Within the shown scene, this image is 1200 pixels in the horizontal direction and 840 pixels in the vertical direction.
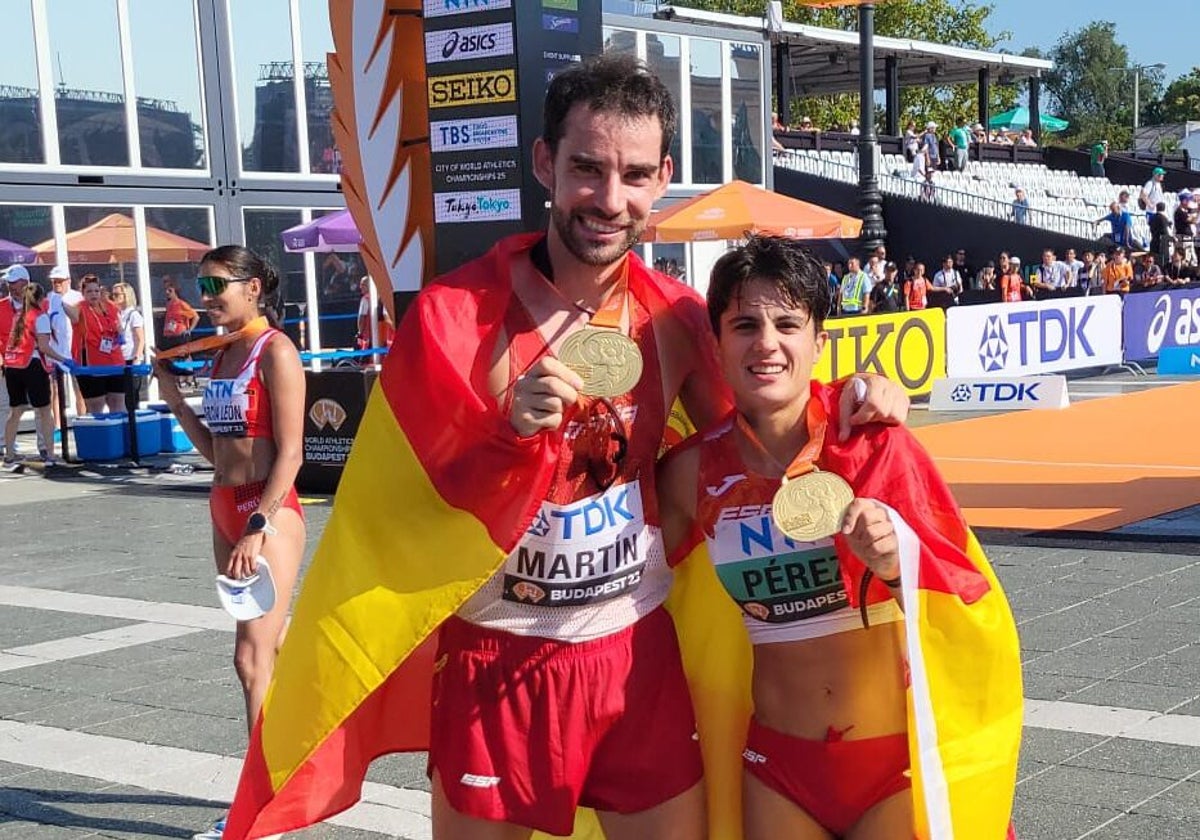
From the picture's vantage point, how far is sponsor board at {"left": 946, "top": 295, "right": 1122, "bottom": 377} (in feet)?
61.0

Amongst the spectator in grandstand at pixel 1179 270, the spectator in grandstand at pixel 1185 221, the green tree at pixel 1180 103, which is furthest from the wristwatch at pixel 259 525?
the green tree at pixel 1180 103

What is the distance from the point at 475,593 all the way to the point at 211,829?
8.14ft

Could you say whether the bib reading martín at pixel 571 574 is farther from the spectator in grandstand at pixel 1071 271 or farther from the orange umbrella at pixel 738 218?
the spectator in grandstand at pixel 1071 271

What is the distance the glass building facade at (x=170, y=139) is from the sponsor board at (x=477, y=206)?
35.6 feet

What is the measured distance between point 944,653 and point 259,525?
2612 millimetres

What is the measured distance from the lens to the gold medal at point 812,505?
8.53 ft

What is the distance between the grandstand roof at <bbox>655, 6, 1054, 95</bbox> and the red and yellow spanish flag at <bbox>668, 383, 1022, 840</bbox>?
133 ft

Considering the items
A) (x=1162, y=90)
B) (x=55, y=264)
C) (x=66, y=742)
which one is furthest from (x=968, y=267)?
(x=1162, y=90)

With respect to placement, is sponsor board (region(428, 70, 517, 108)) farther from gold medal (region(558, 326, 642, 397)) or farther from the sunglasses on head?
gold medal (region(558, 326, 642, 397))

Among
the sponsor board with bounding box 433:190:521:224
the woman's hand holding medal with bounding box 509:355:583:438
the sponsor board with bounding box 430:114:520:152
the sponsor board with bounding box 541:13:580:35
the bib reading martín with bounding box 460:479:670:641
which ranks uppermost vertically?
the sponsor board with bounding box 541:13:580:35

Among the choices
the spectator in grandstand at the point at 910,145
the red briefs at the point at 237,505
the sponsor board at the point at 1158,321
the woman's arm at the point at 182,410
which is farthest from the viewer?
the spectator in grandstand at the point at 910,145

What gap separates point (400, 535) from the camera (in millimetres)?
2777

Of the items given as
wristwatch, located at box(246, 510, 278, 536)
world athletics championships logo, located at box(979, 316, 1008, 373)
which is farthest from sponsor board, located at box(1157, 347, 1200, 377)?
wristwatch, located at box(246, 510, 278, 536)

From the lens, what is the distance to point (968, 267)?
120 feet
